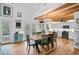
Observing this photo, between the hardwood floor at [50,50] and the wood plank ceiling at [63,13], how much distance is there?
15.4 inches

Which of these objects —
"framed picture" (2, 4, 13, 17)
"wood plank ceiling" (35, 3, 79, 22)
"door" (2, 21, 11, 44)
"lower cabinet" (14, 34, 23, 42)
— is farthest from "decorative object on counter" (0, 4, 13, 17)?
"wood plank ceiling" (35, 3, 79, 22)

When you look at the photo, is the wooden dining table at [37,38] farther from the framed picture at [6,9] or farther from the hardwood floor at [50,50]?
the framed picture at [6,9]

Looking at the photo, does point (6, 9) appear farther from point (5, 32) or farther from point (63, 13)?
point (63, 13)

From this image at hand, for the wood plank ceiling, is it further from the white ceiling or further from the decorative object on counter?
the decorative object on counter

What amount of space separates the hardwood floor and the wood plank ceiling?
0.39 meters

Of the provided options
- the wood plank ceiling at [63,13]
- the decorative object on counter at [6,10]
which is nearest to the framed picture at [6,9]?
the decorative object on counter at [6,10]

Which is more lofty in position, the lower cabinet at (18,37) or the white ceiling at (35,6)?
the white ceiling at (35,6)

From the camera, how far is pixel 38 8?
102 inches

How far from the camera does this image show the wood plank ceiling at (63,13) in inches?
99.3

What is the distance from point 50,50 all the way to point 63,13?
70 centimetres

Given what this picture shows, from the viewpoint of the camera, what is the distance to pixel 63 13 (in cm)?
258
